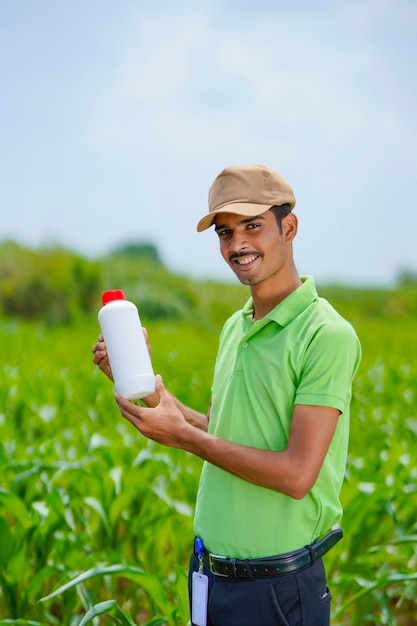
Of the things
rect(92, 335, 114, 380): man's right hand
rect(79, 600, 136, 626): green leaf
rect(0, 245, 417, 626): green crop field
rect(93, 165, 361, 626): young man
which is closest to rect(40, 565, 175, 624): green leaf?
rect(0, 245, 417, 626): green crop field

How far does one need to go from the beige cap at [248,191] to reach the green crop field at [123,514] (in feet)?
3.37

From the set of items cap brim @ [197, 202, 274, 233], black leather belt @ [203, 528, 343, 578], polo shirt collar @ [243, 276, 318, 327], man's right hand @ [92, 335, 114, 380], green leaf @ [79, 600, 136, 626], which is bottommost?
green leaf @ [79, 600, 136, 626]

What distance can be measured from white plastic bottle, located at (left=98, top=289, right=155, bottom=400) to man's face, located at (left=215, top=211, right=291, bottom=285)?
24 cm

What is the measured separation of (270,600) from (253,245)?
738mm

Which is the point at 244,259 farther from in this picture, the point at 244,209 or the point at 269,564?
the point at 269,564

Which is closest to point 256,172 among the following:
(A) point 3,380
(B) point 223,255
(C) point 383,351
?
(B) point 223,255

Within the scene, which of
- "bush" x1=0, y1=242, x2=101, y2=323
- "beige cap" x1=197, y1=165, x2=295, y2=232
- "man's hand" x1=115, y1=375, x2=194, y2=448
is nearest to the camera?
"man's hand" x1=115, y1=375, x2=194, y2=448

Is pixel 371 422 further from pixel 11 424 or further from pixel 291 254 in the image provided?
pixel 291 254

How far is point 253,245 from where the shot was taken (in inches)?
70.4

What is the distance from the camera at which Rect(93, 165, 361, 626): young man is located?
1.68 m

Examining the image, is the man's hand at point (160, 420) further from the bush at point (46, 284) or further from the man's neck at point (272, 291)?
the bush at point (46, 284)

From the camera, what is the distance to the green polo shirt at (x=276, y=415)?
1.71 meters

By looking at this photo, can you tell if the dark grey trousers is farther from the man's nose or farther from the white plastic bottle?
the man's nose

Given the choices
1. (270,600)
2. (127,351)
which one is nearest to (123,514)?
(270,600)
